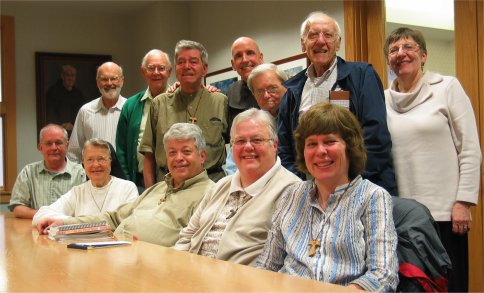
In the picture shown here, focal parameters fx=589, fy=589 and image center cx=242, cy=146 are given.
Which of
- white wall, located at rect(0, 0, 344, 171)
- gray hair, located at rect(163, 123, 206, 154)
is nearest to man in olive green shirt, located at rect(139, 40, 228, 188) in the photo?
gray hair, located at rect(163, 123, 206, 154)

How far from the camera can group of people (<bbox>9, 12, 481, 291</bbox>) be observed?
190 centimetres

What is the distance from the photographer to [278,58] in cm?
500

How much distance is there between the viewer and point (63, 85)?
21.4ft

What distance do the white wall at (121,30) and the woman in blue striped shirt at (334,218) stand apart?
10.6 feet

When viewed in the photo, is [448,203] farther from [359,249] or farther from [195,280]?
[195,280]

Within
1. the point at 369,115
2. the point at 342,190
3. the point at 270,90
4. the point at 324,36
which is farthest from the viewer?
the point at 270,90

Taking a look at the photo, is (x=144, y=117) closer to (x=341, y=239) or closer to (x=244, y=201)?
(x=244, y=201)

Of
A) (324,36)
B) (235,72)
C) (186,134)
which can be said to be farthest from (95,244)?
(235,72)

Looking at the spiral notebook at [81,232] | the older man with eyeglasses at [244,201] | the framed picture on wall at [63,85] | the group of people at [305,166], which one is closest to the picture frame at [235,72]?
the group of people at [305,166]

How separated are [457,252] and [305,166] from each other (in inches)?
35.4

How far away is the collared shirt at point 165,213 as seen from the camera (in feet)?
9.05

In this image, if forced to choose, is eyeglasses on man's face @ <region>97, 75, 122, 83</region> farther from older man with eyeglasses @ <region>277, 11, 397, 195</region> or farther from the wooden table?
the wooden table

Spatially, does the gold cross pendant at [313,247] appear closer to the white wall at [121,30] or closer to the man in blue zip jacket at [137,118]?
the man in blue zip jacket at [137,118]

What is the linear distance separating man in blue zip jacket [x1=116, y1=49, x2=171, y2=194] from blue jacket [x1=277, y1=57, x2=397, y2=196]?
1299mm
